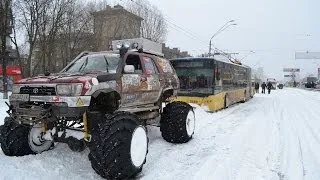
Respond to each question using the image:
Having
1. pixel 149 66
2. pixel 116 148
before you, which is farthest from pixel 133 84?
pixel 116 148

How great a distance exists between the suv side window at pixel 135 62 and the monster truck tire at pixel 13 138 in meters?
2.50

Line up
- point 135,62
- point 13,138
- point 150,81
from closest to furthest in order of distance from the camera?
point 13,138 < point 135,62 < point 150,81

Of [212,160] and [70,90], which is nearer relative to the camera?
[70,90]

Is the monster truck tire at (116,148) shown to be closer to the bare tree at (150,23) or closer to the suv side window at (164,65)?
the suv side window at (164,65)

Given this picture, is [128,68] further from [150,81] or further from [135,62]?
[150,81]

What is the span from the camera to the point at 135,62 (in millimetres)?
8609

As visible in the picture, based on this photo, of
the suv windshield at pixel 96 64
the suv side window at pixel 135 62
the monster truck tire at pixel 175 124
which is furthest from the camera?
the monster truck tire at pixel 175 124

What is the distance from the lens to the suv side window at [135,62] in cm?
836

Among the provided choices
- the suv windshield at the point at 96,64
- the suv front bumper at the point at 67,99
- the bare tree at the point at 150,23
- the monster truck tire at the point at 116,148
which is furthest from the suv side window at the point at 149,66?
the bare tree at the point at 150,23

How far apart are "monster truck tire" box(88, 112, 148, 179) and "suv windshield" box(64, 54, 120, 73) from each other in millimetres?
1496

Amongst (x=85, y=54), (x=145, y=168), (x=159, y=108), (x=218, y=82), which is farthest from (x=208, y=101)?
(x=145, y=168)

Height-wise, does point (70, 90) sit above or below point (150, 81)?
below

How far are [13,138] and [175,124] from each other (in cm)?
373

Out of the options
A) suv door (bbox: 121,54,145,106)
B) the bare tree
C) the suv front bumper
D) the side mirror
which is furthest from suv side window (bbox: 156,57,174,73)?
the bare tree
